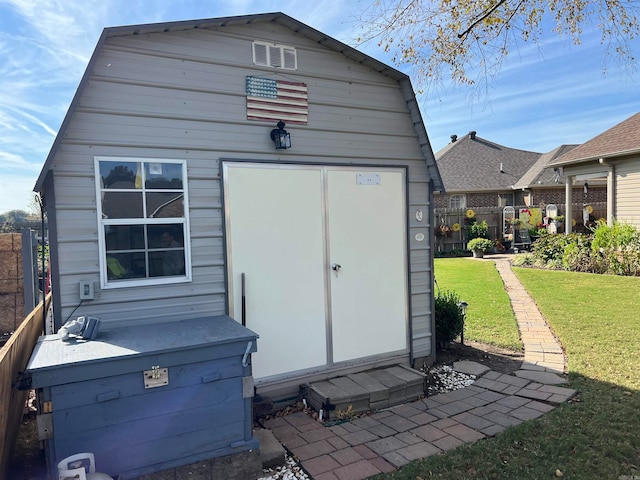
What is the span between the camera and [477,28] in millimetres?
5051

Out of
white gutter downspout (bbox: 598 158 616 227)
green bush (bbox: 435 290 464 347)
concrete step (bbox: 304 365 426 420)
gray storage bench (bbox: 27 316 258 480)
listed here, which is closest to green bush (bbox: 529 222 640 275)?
white gutter downspout (bbox: 598 158 616 227)

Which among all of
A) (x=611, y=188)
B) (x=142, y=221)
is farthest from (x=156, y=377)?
(x=611, y=188)

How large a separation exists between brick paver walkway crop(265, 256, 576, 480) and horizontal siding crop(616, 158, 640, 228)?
9.91m

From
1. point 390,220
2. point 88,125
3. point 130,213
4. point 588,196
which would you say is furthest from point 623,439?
point 588,196

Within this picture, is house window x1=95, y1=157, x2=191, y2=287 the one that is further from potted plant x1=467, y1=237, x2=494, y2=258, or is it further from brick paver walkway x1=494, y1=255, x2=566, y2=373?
potted plant x1=467, y1=237, x2=494, y2=258

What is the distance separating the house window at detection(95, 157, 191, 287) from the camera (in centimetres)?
326

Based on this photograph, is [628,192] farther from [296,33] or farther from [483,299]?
[296,33]

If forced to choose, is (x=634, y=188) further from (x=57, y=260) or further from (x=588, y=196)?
(x=57, y=260)

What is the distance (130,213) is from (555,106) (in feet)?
41.8

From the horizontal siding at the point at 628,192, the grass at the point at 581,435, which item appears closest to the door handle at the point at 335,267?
the grass at the point at 581,435

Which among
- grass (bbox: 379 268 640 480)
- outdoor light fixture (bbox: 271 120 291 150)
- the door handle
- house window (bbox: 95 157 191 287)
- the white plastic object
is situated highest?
outdoor light fixture (bbox: 271 120 291 150)

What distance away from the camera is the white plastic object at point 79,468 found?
221cm

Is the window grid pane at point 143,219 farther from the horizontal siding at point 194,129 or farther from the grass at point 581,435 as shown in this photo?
the grass at point 581,435

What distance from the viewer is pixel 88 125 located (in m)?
3.18
